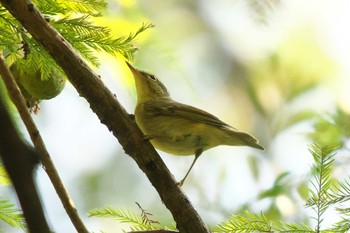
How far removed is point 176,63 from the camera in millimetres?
2869

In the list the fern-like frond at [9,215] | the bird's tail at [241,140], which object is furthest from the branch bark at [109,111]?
the bird's tail at [241,140]

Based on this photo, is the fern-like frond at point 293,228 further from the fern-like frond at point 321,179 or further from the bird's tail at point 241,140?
the bird's tail at point 241,140

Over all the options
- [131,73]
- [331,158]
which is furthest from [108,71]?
[331,158]

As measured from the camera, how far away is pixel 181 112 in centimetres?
294

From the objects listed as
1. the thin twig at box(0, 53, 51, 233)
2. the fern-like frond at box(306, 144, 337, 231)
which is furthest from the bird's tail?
the thin twig at box(0, 53, 51, 233)

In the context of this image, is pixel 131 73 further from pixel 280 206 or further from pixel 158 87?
pixel 280 206

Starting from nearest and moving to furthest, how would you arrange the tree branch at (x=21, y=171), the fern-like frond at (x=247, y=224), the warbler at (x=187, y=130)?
the tree branch at (x=21, y=171) < the fern-like frond at (x=247, y=224) < the warbler at (x=187, y=130)

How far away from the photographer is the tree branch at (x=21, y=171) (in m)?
0.71

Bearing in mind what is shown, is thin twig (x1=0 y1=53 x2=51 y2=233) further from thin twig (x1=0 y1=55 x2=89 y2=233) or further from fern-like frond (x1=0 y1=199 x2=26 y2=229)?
fern-like frond (x1=0 y1=199 x2=26 y2=229)

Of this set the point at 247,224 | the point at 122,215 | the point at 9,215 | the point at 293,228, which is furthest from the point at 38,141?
the point at 293,228

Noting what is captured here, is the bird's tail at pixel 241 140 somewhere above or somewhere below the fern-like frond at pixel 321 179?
above

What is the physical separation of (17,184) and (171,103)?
2.39m

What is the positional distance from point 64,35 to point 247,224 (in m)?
0.80

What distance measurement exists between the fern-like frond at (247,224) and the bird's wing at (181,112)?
107cm
